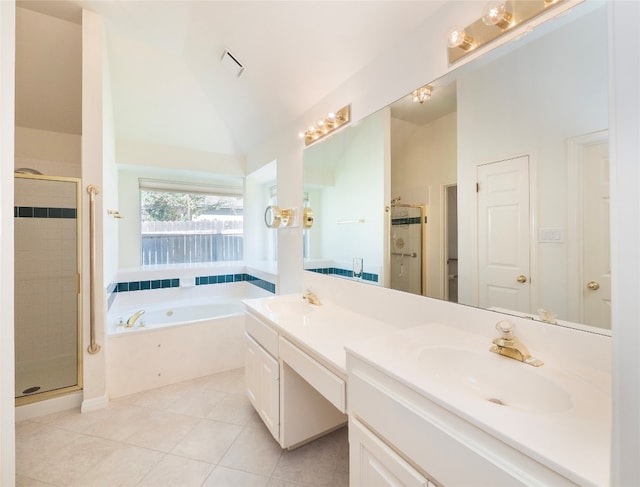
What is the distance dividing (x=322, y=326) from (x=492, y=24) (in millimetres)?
1496

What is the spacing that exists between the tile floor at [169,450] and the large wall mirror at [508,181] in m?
1.10

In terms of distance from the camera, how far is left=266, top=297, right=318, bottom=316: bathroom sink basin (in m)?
1.93

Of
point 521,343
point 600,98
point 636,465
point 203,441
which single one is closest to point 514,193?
point 600,98

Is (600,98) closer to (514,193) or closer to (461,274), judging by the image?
(514,193)

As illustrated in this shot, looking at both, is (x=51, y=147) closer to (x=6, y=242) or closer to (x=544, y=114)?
(x=6, y=242)

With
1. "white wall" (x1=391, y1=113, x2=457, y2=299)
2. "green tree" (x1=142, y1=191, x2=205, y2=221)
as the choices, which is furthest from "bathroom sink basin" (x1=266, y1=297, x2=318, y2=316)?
"green tree" (x1=142, y1=191, x2=205, y2=221)

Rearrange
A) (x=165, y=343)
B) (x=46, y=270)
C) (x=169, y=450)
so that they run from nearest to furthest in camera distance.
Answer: (x=169, y=450) < (x=46, y=270) < (x=165, y=343)

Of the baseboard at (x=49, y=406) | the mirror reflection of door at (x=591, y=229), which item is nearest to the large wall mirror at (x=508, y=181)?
the mirror reflection of door at (x=591, y=229)

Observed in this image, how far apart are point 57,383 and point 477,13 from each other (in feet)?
11.3

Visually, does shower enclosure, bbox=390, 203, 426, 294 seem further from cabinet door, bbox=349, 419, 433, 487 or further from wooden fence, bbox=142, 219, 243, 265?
wooden fence, bbox=142, 219, 243, 265

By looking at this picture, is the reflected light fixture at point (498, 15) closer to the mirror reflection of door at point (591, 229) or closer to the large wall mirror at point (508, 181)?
the large wall mirror at point (508, 181)

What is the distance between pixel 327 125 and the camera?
2051mm

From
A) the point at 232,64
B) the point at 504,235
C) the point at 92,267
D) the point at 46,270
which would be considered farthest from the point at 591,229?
the point at 46,270

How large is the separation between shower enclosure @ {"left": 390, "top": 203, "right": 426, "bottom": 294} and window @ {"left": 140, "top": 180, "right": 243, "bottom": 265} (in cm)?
304
